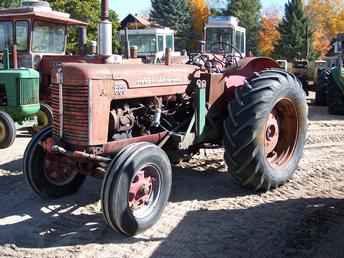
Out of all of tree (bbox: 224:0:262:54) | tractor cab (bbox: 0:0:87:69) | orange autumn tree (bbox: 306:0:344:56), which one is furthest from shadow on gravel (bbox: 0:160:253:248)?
orange autumn tree (bbox: 306:0:344:56)

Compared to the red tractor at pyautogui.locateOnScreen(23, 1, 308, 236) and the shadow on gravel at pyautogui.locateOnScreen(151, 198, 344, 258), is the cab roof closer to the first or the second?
the red tractor at pyautogui.locateOnScreen(23, 1, 308, 236)

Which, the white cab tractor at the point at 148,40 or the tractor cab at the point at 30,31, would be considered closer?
the tractor cab at the point at 30,31

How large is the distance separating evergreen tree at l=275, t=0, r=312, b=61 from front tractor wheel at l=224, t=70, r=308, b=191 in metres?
33.6

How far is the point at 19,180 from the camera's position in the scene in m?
5.86

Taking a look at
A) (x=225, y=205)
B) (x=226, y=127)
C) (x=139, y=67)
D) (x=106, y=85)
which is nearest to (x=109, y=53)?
(x=139, y=67)

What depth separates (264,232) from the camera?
4.24m

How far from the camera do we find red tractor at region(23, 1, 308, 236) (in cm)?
420

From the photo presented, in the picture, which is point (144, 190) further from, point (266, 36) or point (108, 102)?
point (266, 36)

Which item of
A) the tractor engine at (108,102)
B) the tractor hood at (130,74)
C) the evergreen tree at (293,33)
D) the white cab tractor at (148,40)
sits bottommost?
the tractor engine at (108,102)

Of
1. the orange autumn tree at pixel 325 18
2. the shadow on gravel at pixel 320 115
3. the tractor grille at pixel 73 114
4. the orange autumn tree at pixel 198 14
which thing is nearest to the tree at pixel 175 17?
the orange autumn tree at pixel 198 14

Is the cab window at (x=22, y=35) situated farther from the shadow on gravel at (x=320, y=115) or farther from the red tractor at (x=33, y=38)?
the shadow on gravel at (x=320, y=115)

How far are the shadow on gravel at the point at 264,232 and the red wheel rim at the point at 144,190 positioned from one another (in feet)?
1.00

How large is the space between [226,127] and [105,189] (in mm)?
1548

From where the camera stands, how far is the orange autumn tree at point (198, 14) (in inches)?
1781
